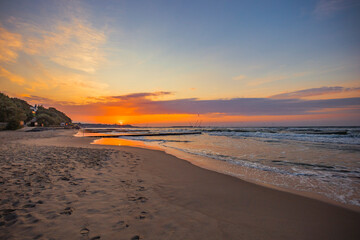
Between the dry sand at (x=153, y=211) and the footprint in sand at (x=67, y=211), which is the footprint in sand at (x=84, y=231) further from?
the footprint in sand at (x=67, y=211)

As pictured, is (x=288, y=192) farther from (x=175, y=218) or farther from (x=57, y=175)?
(x=57, y=175)

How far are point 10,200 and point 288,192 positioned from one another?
8810 mm

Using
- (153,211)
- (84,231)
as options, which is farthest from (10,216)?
(153,211)

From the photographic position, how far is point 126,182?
6715 mm

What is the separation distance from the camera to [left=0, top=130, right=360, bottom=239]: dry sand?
3.52 m

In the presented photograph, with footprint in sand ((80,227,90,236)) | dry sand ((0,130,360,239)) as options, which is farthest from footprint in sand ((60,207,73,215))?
footprint in sand ((80,227,90,236))

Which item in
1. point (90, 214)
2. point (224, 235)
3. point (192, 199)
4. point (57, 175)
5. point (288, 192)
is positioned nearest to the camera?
point (224, 235)

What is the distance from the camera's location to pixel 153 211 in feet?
14.5

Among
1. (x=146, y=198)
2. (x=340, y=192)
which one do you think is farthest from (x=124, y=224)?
(x=340, y=192)

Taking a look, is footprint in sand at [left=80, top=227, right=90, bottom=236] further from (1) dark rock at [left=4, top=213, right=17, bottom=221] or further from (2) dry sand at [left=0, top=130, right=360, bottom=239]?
(1) dark rock at [left=4, top=213, right=17, bottom=221]

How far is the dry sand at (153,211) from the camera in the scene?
3.52 m

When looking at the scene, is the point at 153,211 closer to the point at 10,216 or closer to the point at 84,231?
the point at 84,231

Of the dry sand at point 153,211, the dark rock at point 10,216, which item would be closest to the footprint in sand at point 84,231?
the dry sand at point 153,211

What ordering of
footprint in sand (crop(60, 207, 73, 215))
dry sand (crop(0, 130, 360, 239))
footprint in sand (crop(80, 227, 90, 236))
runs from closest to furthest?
footprint in sand (crop(80, 227, 90, 236)) < dry sand (crop(0, 130, 360, 239)) < footprint in sand (crop(60, 207, 73, 215))
